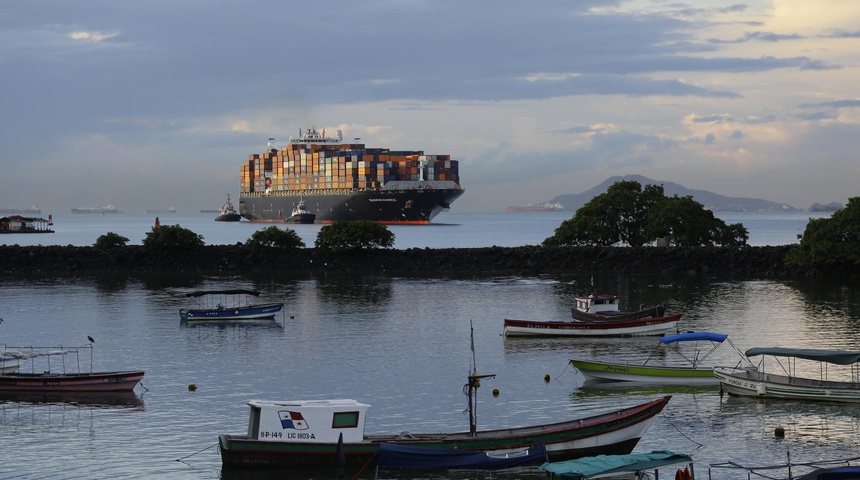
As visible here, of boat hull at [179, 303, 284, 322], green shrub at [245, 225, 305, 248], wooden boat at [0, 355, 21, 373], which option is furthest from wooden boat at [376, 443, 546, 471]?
green shrub at [245, 225, 305, 248]

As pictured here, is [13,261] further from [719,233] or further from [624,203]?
[719,233]

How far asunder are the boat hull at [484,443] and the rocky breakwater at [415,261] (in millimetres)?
56411

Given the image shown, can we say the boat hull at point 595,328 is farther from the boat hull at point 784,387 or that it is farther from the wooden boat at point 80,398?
the wooden boat at point 80,398

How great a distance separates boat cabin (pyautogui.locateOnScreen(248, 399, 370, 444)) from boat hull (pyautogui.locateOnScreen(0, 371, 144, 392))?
436 inches

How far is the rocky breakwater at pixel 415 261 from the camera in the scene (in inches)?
3233

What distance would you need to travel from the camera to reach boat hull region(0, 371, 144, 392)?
113ft

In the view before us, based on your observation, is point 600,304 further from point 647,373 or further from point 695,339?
point 647,373

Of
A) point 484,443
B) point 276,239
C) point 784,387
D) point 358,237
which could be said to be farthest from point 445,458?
point 276,239

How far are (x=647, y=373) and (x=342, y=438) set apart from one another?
1447cm

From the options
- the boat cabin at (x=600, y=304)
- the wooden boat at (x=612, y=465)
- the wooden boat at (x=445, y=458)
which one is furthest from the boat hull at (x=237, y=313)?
the wooden boat at (x=612, y=465)

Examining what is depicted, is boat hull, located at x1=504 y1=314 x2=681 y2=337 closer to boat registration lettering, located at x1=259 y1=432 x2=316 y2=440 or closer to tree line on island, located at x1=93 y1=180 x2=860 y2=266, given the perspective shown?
boat registration lettering, located at x1=259 y1=432 x2=316 y2=440

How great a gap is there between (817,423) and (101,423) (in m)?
21.0

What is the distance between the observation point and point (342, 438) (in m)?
24.9

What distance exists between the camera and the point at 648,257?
83.4 meters
